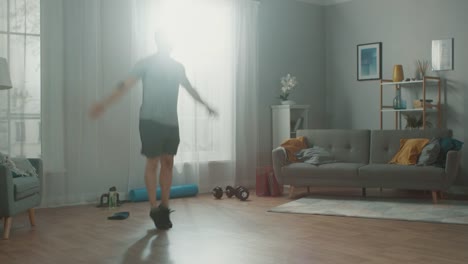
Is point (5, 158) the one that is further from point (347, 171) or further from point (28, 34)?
point (347, 171)

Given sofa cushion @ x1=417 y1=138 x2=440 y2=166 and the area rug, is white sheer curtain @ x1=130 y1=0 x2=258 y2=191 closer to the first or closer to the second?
the area rug

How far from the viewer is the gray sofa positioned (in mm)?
5484

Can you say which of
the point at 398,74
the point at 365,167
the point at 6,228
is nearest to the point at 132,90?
the point at 6,228

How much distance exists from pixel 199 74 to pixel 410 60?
280 cm

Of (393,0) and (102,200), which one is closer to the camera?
(102,200)

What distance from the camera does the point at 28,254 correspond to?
3527 millimetres

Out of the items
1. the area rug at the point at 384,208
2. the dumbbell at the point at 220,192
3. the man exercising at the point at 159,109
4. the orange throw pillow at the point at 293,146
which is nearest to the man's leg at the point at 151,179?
the man exercising at the point at 159,109

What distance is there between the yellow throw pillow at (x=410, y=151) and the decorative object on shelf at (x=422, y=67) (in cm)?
119

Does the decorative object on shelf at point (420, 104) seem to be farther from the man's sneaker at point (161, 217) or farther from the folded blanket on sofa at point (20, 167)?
the folded blanket on sofa at point (20, 167)

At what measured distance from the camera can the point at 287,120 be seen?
7.28m

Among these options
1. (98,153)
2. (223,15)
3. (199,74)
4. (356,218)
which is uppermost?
(223,15)

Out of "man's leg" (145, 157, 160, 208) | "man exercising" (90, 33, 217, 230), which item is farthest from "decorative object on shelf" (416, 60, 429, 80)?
"man's leg" (145, 157, 160, 208)

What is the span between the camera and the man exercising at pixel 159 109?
4.15 metres

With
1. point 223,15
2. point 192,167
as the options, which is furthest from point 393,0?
point 192,167
